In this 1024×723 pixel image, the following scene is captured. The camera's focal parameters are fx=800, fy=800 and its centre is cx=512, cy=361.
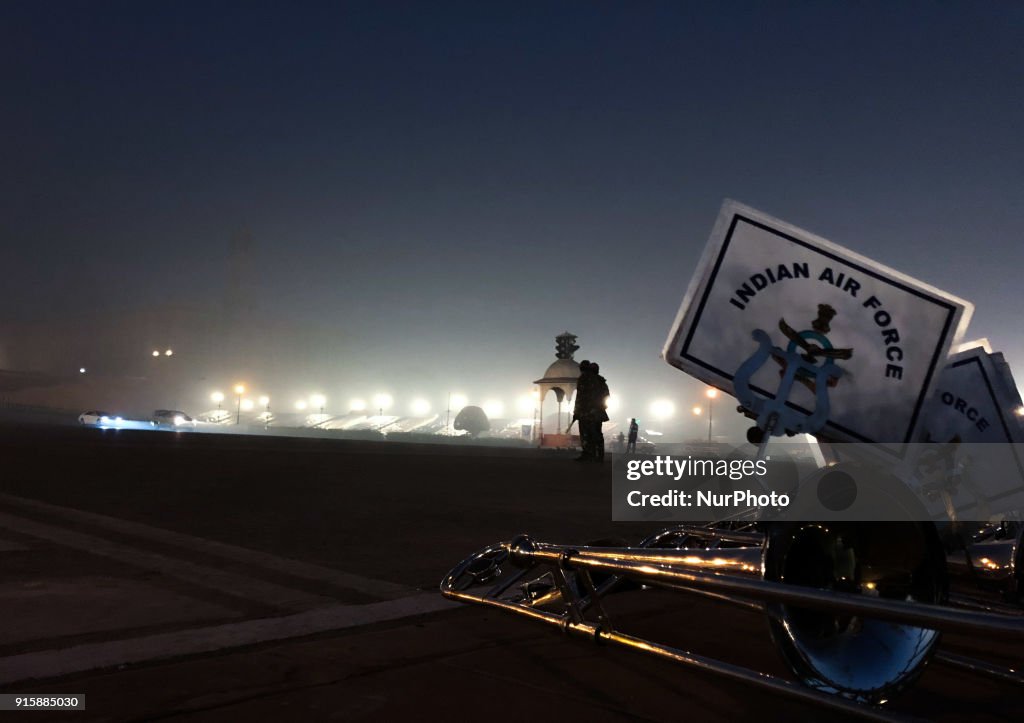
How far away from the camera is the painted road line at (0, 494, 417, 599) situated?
17.1ft

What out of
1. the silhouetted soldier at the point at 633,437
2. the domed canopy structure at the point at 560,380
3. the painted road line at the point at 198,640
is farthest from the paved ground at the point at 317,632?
the domed canopy structure at the point at 560,380

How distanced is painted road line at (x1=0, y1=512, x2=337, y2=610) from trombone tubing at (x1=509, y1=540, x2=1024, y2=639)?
1.84m

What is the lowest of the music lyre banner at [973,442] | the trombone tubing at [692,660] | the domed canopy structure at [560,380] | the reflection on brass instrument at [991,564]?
the trombone tubing at [692,660]

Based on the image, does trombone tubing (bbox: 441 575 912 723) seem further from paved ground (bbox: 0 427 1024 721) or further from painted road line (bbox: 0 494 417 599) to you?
painted road line (bbox: 0 494 417 599)

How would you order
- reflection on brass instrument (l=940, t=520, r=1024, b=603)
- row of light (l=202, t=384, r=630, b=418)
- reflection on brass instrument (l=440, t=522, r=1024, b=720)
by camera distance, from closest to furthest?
reflection on brass instrument (l=440, t=522, r=1024, b=720) → reflection on brass instrument (l=940, t=520, r=1024, b=603) → row of light (l=202, t=384, r=630, b=418)

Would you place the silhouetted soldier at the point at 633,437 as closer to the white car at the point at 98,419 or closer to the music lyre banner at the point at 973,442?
the music lyre banner at the point at 973,442

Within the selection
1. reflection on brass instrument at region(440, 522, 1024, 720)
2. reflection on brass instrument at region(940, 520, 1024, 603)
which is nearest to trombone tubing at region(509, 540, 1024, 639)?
reflection on brass instrument at region(440, 522, 1024, 720)

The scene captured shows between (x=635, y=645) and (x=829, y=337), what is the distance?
9.99ft

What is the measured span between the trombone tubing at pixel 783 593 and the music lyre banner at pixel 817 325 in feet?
7.87

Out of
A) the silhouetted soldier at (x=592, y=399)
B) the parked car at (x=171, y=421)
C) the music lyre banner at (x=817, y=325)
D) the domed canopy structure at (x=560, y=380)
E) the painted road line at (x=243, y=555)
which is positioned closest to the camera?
the painted road line at (x=243, y=555)

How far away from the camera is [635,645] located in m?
3.16

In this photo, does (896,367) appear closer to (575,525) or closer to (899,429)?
(899,429)

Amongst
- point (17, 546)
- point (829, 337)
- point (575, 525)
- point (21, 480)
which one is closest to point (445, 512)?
point (575, 525)

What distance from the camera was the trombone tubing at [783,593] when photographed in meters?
1.83
